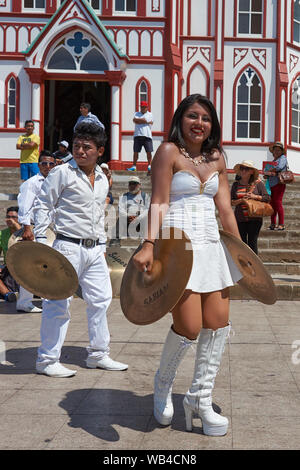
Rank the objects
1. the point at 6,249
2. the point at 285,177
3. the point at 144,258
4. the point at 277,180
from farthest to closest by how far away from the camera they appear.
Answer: the point at 277,180 → the point at 285,177 → the point at 6,249 → the point at 144,258

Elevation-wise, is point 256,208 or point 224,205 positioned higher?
point 224,205

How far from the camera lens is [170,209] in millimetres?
3979

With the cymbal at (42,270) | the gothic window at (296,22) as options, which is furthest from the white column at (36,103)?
the cymbal at (42,270)

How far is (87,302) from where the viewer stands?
5516 mm

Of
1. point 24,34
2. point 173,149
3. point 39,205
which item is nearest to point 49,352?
point 39,205

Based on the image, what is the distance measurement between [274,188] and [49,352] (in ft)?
28.7

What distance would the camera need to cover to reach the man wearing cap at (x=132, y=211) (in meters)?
11.5

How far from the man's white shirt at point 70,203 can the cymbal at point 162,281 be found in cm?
157

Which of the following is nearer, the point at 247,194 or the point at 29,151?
the point at 247,194

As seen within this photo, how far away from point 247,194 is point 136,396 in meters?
5.21

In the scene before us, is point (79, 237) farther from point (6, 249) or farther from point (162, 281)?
point (6, 249)

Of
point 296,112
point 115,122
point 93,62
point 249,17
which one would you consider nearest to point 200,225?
point 115,122

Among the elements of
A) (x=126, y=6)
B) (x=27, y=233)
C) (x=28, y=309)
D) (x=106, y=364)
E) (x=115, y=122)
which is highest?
(x=126, y=6)

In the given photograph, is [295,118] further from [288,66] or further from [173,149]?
[173,149]
